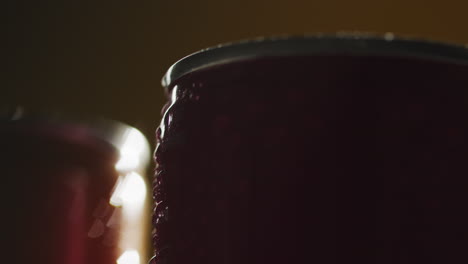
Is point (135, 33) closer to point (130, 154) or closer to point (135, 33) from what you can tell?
point (135, 33)

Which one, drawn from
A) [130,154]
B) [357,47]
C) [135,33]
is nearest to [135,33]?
[135,33]

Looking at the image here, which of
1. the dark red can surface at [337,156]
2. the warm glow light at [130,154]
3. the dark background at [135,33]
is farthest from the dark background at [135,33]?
the dark red can surface at [337,156]

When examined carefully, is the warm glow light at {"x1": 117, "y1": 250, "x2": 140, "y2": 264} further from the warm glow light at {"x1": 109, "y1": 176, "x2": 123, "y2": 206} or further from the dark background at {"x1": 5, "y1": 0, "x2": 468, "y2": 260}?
the dark background at {"x1": 5, "y1": 0, "x2": 468, "y2": 260}

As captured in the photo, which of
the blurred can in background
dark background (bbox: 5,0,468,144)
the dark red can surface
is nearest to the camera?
the dark red can surface

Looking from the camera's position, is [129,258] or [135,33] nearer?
[129,258]

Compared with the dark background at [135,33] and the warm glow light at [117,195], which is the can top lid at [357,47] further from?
the dark background at [135,33]

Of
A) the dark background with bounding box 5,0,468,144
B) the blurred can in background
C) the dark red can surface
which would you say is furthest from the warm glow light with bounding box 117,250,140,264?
the dark background with bounding box 5,0,468,144

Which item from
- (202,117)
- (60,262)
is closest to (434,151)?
(202,117)
